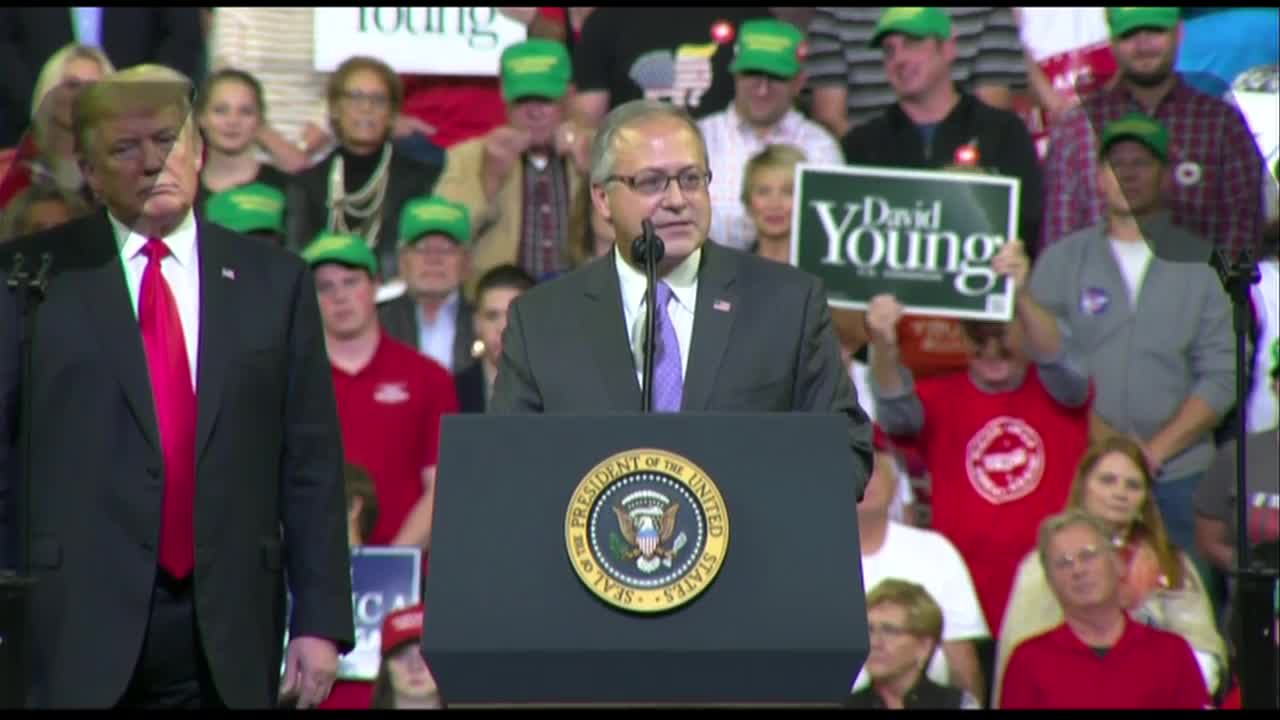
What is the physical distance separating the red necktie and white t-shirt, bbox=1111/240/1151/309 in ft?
12.6

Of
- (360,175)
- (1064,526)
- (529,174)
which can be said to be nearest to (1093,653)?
(1064,526)

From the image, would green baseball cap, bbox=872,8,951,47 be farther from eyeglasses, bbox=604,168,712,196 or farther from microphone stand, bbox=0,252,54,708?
microphone stand, bbox=0,252,54,708

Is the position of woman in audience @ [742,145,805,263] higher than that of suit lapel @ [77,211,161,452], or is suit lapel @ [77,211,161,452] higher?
woman in audience @ [742,145,805,263]

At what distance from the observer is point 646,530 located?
9.67ft

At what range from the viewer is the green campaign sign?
684cm

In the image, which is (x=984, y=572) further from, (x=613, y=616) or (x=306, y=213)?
(x=613, y=616)

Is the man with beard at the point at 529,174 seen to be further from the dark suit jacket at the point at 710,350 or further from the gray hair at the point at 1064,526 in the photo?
the dark suit jacket at the point at 710,350

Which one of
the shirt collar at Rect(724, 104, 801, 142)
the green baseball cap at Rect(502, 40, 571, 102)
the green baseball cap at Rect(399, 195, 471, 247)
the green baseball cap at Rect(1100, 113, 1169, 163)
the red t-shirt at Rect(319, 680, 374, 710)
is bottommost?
the red t-shirt at Rect(319, 680, 374, 710)

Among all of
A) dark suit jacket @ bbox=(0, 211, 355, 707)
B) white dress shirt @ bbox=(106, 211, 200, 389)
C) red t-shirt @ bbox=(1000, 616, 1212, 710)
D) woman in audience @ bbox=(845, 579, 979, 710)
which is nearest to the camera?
dark suit jacket @ bbox=(0, 211, 355, 707)

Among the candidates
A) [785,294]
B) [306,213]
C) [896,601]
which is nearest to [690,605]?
[785,294]

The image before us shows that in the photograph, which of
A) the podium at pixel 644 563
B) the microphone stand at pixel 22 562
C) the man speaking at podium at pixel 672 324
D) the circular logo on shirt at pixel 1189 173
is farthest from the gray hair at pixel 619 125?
the circular logo on shirt at pixel 1189 173

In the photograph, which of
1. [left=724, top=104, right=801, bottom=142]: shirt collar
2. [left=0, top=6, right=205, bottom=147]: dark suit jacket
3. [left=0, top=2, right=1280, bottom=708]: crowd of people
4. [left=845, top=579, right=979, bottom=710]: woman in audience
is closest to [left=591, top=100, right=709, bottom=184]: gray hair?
[left=0, top=2, right=1280, bottom=708]: crowd of people

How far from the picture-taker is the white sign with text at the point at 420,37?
24.3ft

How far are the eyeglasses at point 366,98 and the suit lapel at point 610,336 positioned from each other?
3668mm
